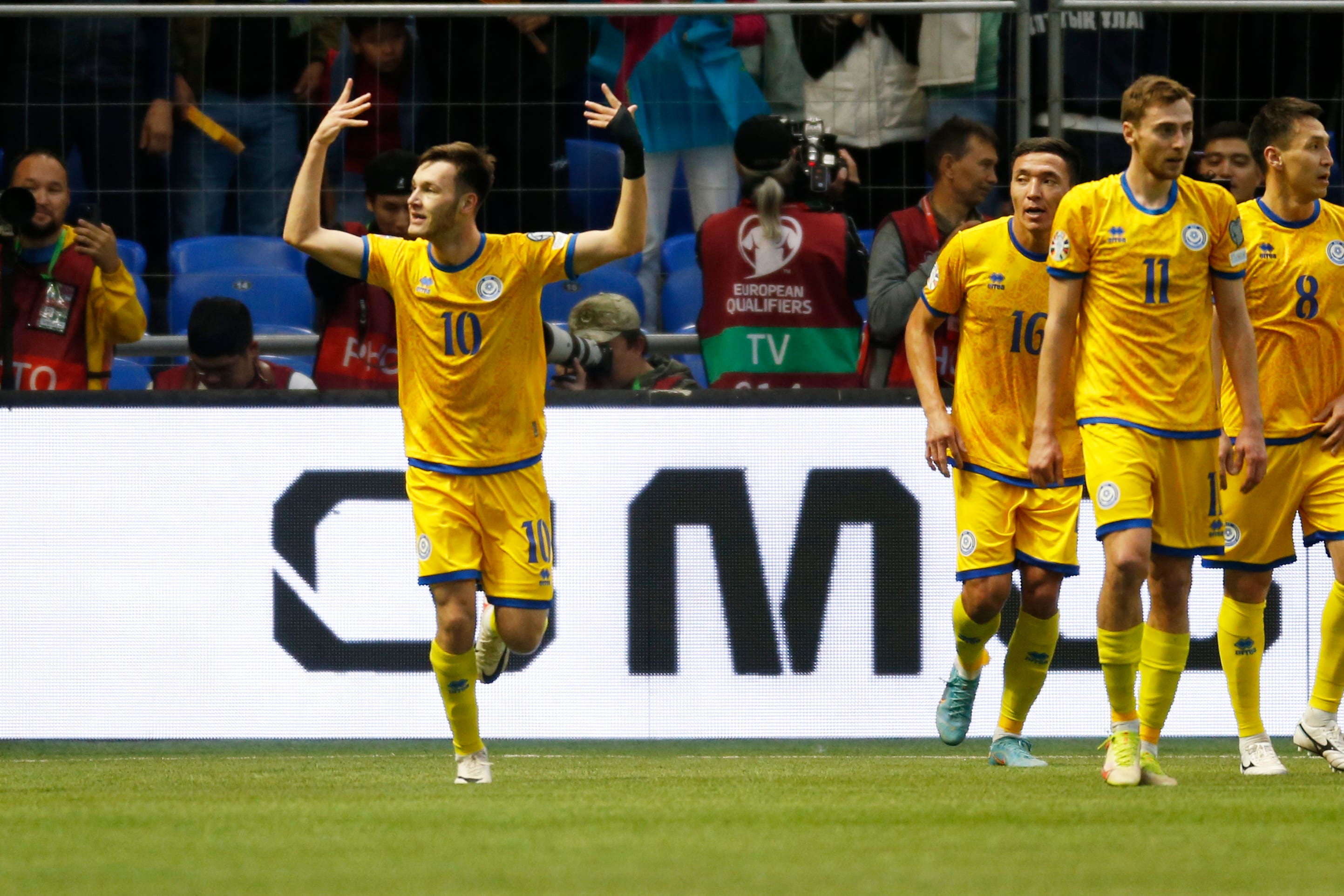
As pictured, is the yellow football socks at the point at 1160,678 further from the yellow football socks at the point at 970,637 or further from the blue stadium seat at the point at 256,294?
the blue stadium seat at the point at 256,294

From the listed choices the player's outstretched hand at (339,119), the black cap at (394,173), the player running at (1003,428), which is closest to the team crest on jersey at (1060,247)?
the player running at (1003,428)

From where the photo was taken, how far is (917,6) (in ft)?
31.6

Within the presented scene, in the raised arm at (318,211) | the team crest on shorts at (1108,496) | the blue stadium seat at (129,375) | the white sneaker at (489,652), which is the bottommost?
the white sneaker at (489,652)

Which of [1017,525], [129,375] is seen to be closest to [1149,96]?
[1017,525]

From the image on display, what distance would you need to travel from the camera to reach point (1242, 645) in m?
7.51

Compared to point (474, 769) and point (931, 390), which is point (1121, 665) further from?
point (474, 769)

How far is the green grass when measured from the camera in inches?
177

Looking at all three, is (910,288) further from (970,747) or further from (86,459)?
(86,459)

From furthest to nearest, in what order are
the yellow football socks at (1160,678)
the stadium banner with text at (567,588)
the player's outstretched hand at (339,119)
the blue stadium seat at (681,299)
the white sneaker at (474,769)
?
the blue stadium seat at (681,299) → the stadium banner with text at (567,588) → the player's outstretched hand at (339,119) → the white sneaker at (474,769) → the yellow football socks at (1160,678)

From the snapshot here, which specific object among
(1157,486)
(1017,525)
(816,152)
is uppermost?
(816,152)

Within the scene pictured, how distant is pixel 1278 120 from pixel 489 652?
11.5ft

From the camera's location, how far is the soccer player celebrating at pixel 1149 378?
21.0 ft

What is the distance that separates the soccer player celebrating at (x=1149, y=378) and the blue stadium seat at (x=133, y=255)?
489cm

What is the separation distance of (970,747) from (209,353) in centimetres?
385
